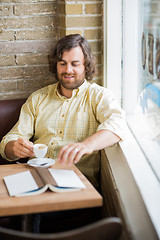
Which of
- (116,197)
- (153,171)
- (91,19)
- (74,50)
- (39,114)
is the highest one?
(91,19)

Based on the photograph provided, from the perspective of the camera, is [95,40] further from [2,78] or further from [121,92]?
[2,78]

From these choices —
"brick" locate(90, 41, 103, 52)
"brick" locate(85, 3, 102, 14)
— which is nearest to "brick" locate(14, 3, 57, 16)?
"brick" locate(85, 3, 102, 14)

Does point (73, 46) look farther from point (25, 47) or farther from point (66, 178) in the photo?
point (66, 178)

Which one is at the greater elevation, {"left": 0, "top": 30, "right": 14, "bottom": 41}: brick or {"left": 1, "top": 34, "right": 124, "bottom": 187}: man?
{"left": 0, "top": 30, "right": 14, "bottom": 41}: brick

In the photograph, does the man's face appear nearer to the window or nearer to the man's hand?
the window

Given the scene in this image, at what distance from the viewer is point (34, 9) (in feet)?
8.18

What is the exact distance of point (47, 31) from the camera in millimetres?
2549

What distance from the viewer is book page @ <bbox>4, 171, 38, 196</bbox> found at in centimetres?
144

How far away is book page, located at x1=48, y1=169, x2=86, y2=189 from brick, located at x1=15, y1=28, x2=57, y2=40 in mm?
1218

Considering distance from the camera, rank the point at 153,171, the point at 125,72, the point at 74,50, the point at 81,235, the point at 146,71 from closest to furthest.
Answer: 1. the point at 81,235
2. the point at 153,171
3. the point at 146,71
4. the point at 74,50
5. the point at 125,72

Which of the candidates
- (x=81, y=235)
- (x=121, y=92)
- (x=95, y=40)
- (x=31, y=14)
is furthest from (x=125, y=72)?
(x=81, y=235)

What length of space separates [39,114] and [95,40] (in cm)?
67

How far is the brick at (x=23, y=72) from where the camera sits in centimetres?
253

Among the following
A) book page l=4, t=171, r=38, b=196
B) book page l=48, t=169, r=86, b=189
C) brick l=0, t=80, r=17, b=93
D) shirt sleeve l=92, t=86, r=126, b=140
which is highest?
brick l=0, t=80, r=17, b=93
